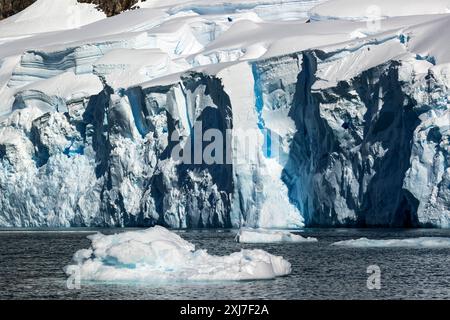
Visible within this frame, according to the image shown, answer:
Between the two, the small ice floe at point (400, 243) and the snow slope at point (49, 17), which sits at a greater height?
the snow slope at point (49, 17)

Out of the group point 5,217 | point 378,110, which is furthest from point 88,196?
point 378,110

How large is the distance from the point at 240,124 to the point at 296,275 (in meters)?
16.0

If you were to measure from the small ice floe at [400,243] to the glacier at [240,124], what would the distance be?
3.97 m

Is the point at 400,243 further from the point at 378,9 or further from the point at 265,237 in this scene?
the point at 378,9

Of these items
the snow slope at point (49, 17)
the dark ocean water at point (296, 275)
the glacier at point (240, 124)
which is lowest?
the dark ocean water at point (296, 275)

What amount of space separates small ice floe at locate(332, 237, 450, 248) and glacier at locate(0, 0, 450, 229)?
3970mm

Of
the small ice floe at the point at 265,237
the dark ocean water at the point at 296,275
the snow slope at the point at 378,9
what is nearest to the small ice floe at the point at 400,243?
the dark ocean water at the point at 296,275

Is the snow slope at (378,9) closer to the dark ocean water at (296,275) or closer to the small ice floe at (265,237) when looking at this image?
the dark ocean water at (296,275)

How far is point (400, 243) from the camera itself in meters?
33.2

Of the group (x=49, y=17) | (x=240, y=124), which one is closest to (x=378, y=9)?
(x=240, y=124)

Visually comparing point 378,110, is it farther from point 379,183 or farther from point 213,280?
point 213,280

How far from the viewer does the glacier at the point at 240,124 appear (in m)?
39.5

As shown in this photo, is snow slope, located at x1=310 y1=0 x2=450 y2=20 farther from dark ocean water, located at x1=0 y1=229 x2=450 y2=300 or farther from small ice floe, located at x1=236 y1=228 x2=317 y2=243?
small ice floe, located at x1=236 y1=228 x2=317 y2=243

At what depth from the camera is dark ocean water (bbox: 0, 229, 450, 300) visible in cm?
2438
